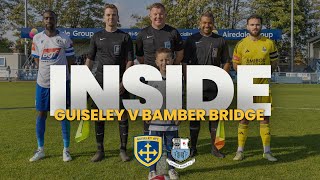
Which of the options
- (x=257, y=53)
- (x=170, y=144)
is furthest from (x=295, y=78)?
(x=170, y=144)

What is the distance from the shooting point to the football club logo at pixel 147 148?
4105mm

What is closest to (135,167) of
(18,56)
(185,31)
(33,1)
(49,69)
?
(49,69)

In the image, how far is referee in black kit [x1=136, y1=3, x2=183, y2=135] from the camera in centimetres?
551

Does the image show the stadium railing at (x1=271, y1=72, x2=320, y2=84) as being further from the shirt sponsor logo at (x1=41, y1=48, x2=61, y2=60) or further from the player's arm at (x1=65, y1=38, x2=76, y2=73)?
the shirt sponsor logo at (x1=41, y1=48, x2=61, y2=60)

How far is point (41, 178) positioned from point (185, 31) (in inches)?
A: 1336

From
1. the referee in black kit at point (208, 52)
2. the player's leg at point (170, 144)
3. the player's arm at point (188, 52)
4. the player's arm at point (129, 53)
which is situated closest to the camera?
the player's leg at point (170, 144)

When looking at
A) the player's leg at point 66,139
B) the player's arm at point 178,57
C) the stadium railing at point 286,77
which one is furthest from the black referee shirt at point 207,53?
the stadium railing at point 286,77

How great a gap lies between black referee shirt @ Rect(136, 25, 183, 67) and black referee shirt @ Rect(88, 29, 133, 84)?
6.8 inches

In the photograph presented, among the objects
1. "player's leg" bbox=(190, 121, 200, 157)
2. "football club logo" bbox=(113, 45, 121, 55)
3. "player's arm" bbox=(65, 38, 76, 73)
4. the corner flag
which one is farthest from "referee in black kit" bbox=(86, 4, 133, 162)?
the corner flag

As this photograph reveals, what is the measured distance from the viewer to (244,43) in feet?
19.1

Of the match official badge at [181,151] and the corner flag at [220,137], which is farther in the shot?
the corner flag at [220,137]

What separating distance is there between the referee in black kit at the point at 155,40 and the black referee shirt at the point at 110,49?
0.17 meters

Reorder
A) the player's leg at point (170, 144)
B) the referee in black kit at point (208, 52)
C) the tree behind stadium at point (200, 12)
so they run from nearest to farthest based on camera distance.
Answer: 1. the player's leg at point (170, 144)
2. the referee in black kit at point (208, 52)
3. the tree behind stadium at point (200, 12)

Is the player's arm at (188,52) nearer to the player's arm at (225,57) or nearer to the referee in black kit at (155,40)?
the referee in black kit at (155,40)
